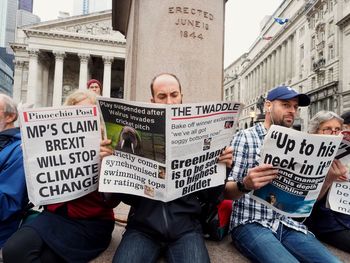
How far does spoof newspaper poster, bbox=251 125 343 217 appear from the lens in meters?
2.16

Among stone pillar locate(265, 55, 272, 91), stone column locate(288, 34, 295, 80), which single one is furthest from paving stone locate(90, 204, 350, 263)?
stone pillar locate(265, 55, 272, 91)

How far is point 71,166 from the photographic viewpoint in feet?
7.47

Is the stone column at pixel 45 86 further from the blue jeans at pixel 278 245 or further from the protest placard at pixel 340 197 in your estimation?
the protest placard at pixel 340 197

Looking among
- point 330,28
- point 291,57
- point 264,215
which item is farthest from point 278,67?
point 264,215

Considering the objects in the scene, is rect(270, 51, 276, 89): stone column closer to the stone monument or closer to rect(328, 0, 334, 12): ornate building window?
rect(328, 0, 334, 12): ornate building window

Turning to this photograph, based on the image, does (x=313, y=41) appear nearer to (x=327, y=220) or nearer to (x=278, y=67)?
(x=278, y=67)

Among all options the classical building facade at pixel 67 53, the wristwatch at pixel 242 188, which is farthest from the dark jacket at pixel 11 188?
the classical building facade at pixel 67 53

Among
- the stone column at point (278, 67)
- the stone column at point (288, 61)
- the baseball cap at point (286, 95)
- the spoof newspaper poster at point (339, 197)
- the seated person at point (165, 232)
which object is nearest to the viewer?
the seated person at point (165, 232)

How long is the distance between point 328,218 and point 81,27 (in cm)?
5051

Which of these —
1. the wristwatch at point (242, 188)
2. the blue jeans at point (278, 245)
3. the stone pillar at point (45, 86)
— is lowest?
the blue jeans at point (278, 245)

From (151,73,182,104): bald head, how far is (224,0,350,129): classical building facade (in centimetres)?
2767

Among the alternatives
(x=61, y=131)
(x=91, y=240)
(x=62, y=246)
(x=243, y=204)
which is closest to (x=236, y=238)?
(x=243, y=204)

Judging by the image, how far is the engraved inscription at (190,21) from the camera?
4.49 metres

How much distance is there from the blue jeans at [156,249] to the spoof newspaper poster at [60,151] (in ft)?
1.57
